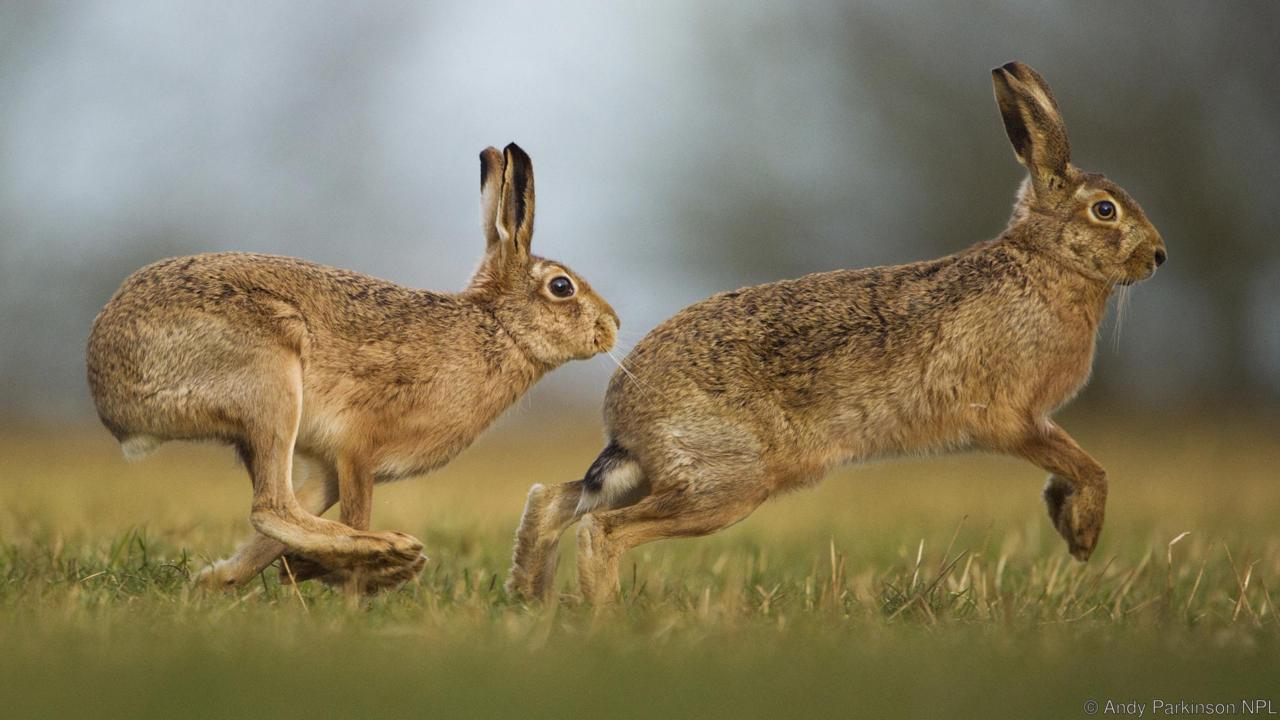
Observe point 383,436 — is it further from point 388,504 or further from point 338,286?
point 388,504

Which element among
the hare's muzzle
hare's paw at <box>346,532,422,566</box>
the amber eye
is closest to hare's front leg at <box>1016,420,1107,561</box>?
the hare's muzzle

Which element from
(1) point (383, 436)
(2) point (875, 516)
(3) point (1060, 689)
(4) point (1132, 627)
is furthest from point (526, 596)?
(2) point (875, 516)

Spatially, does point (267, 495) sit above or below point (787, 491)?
above

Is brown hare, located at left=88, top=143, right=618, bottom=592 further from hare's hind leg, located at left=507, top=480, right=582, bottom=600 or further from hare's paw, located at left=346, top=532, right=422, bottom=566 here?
hare's hind leg, located at left=507, top=480, right=582, bottom=600

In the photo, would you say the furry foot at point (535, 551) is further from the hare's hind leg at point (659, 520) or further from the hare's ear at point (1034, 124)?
the hare's ear at point (1034, 124)

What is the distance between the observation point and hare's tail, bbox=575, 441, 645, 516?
5.55 meters

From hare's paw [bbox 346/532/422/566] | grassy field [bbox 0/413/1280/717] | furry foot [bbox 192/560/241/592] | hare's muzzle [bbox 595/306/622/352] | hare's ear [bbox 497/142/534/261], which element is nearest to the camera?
grassy field [bbox 0/413/1280/717]

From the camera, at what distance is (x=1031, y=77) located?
237 inches

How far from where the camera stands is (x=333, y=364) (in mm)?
5566

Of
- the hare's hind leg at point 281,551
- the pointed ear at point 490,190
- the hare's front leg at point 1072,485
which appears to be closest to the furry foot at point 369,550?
the hare's hind leg at point 281,551

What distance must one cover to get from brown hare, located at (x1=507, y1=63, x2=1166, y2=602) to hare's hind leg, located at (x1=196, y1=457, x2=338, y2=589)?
0.85 metres

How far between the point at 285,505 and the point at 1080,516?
3.14 meters

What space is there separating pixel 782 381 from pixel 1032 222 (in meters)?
1.48

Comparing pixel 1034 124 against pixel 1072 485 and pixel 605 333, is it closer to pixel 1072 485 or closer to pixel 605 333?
pixel 1072 485
